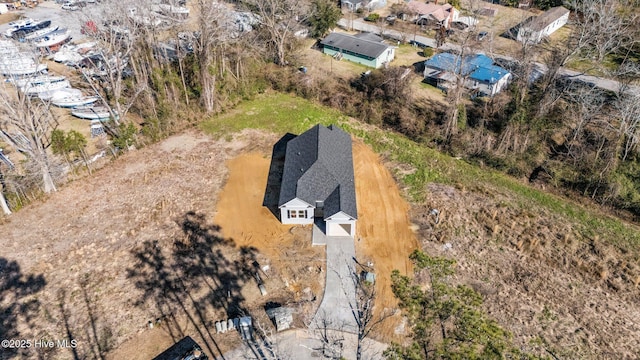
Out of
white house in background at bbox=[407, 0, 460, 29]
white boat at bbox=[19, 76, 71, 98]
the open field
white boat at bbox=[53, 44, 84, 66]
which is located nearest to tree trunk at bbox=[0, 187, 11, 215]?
white boat at bbox=[19, 76, 71, 98]

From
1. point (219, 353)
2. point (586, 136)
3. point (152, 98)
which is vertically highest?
point (152, 98)

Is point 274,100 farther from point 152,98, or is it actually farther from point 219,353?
point 219,353

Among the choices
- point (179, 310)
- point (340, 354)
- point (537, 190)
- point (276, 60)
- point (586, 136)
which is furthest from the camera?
point (276, 60)

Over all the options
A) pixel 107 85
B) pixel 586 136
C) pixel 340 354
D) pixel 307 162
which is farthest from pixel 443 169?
pixel 107 85

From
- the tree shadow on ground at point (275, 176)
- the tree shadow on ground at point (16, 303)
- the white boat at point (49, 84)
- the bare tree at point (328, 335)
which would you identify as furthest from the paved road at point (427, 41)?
the tree shadow on ground at point (16, 303)

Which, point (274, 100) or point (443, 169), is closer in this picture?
point (443, 169)

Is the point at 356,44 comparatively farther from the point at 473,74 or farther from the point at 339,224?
the point at 339,224

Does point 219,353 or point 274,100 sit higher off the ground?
point 274,100

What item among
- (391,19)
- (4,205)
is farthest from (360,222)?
(391,19)
